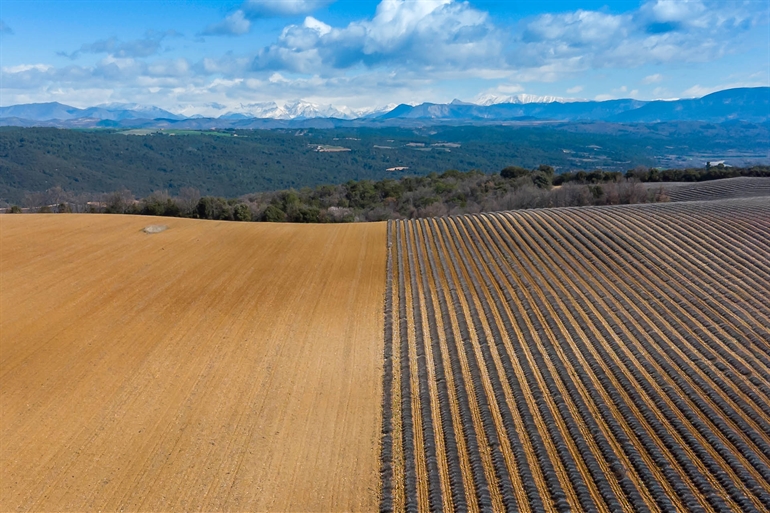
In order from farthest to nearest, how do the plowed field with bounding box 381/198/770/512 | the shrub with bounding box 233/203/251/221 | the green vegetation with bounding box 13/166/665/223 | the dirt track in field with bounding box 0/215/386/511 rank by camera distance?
the green vegetation with bounding box 13/166/665/223, the shrub with bounding box 233/203/251/221, the dirt track in field with bounding box 0/215/386/511, the plowed field with bounding box 381/198/770/512

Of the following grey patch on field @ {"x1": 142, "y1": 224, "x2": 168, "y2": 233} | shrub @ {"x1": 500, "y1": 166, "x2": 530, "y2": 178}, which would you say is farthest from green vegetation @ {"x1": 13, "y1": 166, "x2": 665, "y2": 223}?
grey patch on field @ {"x1": 142, "y1": 224, "x2": 168, "y2": 233}

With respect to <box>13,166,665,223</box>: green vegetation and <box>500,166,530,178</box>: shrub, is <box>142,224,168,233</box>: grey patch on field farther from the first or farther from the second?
<box>500,166,530,178</box>: shrub

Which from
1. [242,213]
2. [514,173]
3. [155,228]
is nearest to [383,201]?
[242,213]

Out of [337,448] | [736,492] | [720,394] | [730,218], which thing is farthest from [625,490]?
[730,218]

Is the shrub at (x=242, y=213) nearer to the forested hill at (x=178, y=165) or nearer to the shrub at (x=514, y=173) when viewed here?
the shrub at (x=514, y=173)

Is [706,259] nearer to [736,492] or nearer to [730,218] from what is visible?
[730,218]

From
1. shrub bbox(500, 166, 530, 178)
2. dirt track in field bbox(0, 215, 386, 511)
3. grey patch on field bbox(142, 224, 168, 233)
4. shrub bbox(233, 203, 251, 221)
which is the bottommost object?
dirt track in field bbox(0, 215, 386, 511)

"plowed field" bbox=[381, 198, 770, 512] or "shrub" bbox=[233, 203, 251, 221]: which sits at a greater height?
"shrub" bbox=[233, 203, 251, 221]

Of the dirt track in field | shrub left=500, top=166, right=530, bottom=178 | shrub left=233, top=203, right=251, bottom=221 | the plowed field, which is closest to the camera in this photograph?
the plowed field
